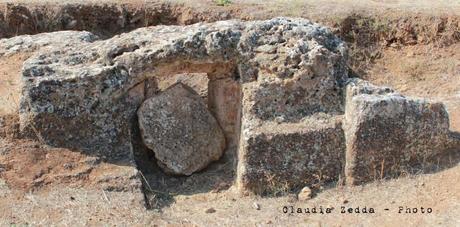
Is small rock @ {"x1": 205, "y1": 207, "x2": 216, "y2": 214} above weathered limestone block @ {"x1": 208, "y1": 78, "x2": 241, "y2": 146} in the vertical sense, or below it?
below

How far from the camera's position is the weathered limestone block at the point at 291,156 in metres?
7.82

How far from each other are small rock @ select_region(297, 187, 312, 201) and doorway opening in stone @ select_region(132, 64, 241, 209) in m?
0.77

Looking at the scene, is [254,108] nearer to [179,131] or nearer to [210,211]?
[179,131]

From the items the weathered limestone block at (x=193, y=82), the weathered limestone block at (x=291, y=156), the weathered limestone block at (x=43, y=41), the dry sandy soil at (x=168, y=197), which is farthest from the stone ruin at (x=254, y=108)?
the weathered limestone block at (x=193, y=82)

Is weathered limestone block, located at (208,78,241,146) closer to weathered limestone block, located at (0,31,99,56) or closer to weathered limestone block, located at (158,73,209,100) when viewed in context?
weathered limestone block, located at (158,73,209,100)

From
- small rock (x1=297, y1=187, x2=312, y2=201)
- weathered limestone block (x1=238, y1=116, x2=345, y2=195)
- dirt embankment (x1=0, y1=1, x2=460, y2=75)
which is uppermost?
dirt embankment (x1=0, y1=1, x2=460, y2=75)

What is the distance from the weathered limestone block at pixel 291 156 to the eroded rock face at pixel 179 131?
0.58 m

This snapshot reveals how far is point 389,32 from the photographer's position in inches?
443

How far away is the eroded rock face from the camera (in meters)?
8.18

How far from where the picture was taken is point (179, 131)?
326 inches

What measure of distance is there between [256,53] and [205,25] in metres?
0.68

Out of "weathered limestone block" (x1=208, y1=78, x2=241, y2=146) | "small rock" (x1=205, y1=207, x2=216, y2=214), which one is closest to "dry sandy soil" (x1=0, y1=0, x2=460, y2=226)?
"small rock" (x1=205, y1=207, x2=216, y2=214)

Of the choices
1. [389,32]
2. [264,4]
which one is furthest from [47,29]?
[389,32]

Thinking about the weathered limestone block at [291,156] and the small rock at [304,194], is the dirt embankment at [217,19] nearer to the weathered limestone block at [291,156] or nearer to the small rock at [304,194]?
the weathered limestone block at [291,156]
